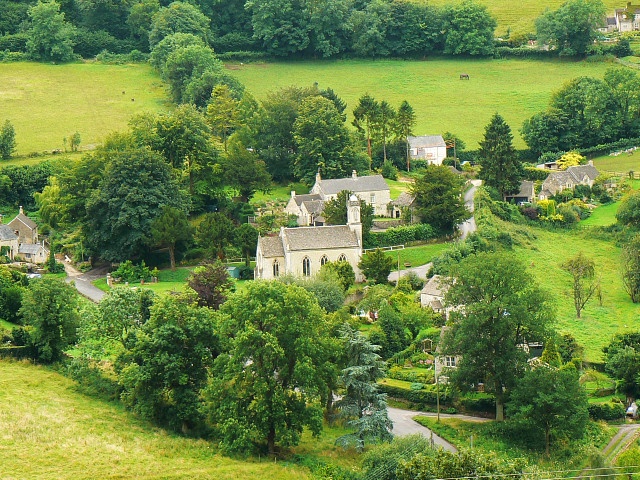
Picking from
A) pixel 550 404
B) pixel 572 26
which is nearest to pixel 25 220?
pixel 550 404

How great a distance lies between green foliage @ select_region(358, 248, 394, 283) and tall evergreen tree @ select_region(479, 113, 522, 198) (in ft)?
80.5

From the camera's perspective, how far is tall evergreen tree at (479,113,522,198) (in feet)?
327

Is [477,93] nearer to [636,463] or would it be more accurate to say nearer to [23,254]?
[23,254]

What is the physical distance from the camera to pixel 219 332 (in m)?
55.9

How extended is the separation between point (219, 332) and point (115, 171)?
112ft

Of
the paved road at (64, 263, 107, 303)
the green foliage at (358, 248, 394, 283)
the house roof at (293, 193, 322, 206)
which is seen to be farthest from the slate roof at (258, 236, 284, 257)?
the paved road at (64, 263, 107, 303)

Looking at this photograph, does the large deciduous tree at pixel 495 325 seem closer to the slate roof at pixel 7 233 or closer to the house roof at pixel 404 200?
the house roof at pixel 404 200

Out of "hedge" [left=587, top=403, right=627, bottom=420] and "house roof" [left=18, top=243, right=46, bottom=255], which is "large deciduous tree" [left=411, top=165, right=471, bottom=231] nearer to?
A: "house roof" [left=18, top=243, right=46, bottom=255]

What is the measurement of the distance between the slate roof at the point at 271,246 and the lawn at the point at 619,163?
147 feet

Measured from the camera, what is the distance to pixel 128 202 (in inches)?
3344

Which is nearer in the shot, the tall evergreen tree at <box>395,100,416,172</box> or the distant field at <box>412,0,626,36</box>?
the tall evergreen tree at <box>395,100,416,172</box>

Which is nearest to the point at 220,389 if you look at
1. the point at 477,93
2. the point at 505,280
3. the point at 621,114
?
the point at 505,280

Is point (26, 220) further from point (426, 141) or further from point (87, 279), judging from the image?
point (426, 141)

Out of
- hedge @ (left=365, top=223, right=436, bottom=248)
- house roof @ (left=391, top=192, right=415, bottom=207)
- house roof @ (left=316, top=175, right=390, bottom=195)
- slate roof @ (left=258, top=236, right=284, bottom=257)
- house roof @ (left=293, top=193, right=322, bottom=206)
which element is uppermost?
house roof @ (left=316, top=175, right=390, bottom=195)
